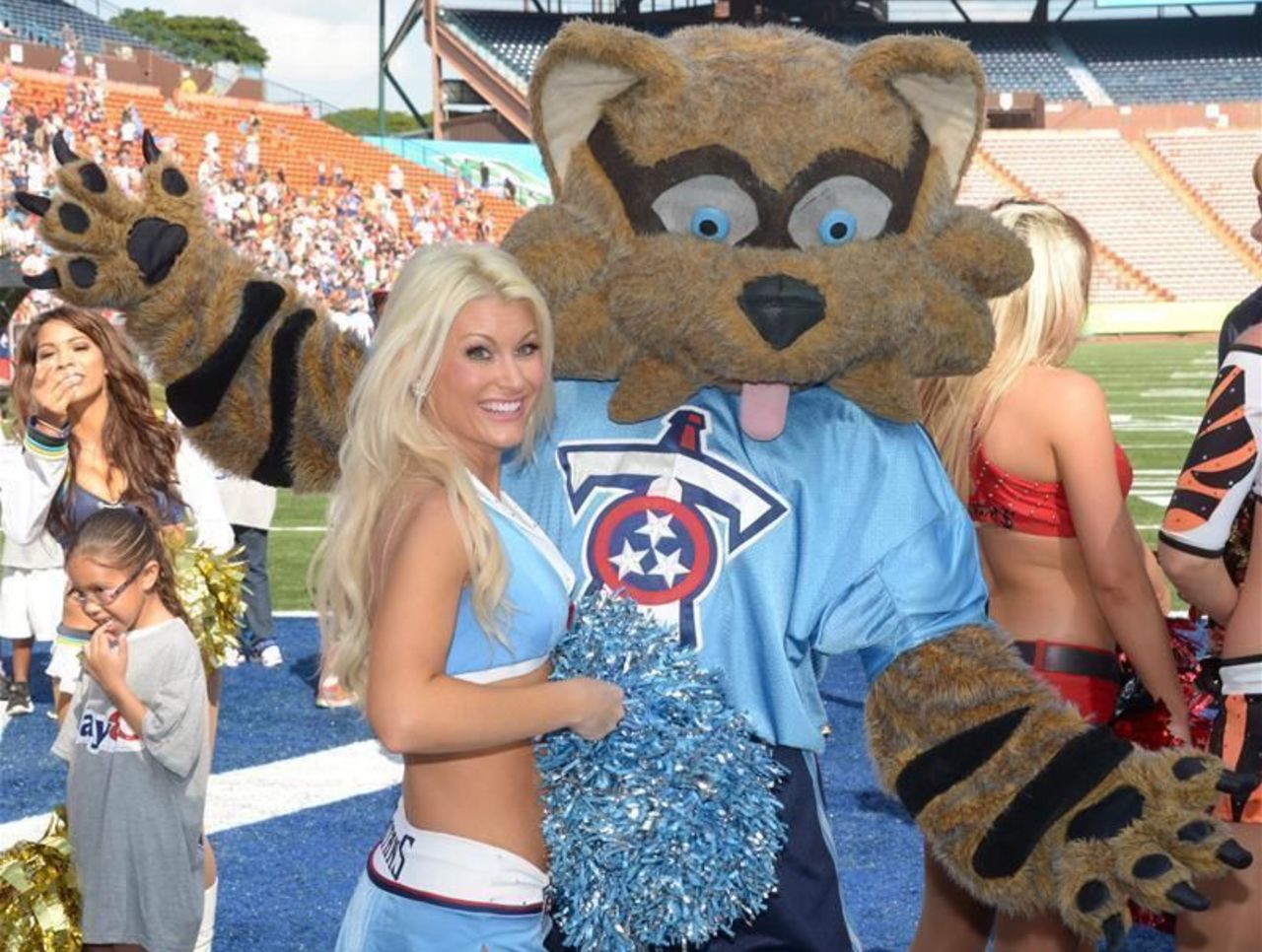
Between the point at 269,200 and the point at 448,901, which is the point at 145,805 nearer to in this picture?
the point at 448,901

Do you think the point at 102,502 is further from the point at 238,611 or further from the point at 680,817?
the point at 680,817

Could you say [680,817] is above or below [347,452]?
below

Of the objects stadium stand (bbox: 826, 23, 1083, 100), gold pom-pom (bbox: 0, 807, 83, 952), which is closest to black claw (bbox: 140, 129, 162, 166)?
gold pom-pom (bbox: 0, 807, 83, 952)

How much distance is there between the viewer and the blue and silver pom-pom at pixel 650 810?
2.13 m

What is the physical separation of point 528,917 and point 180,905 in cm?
134

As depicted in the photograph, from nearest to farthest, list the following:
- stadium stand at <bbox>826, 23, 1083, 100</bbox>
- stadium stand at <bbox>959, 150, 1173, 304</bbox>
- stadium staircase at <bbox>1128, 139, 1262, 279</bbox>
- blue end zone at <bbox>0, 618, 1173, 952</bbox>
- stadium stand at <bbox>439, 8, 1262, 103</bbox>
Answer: blue end zone at <bbox>0, 618, 1173, 952</bbox> < stadium stand at <bbox>959, 150, 1173, 304</bbox> < stadium staircase at <bbox>1128, 139, 1262, 279</bbox> < stadium stand at <bbox>439, 8, 1262, 103</bbox> < stadium stand at <bbox>826, 23, 1083, 100</bbox>

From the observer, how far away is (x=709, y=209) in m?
2.37

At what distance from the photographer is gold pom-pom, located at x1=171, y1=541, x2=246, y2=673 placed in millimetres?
3773

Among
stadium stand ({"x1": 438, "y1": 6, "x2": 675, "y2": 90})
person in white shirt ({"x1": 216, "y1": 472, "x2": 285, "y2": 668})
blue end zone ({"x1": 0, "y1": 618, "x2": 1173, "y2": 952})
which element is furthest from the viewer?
stadium stand ({"x1": 438, "y1": 6, "x2": 675, "y2": 90})

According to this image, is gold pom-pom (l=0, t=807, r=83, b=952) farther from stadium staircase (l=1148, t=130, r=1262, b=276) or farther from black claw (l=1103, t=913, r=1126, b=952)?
stadium staircase (l=1148, t=130, r=1262, b=276)

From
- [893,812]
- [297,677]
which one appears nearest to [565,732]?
[893,812]

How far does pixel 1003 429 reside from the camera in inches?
119

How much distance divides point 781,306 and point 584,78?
0.48 meters

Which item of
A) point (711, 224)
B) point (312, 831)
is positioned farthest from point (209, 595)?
point (711, 224)
